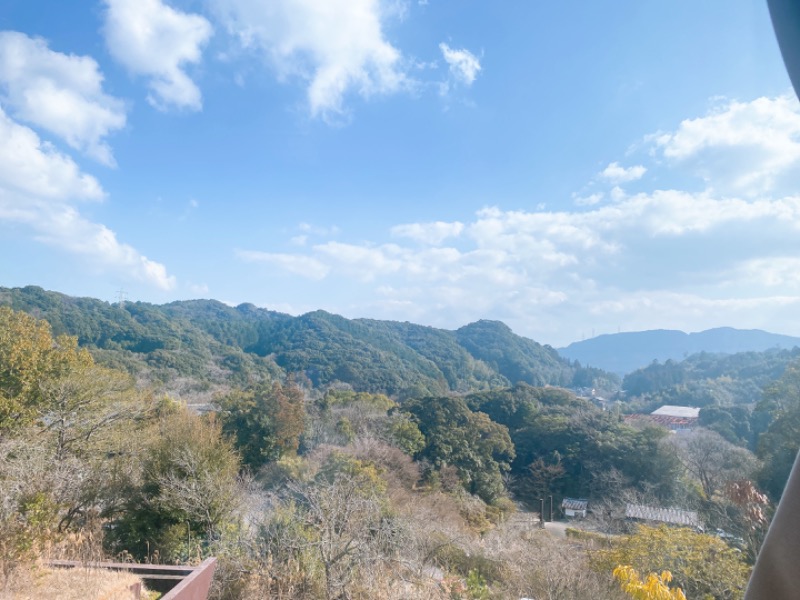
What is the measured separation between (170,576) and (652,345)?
11179 cm

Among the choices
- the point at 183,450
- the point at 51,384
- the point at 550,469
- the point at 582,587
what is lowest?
the point at 550,469

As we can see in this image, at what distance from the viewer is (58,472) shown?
6512 millimetres

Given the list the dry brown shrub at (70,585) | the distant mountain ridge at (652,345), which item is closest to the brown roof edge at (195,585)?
the dry brown shrub at (70,585)

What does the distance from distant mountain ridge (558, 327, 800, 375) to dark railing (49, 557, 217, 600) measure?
55.7m

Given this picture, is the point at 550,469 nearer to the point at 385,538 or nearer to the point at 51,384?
the point at 385,538

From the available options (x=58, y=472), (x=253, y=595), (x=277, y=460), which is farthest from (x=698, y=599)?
(x=277, y=460)

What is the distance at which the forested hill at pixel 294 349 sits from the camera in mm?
29873

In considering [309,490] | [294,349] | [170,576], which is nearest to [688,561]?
[309,490]

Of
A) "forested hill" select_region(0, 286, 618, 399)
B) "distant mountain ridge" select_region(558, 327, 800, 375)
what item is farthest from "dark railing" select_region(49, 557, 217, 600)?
"distant mountain ridge" select_region(558, 327, 800, 375)

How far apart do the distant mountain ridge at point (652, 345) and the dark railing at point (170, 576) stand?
55.7 metres

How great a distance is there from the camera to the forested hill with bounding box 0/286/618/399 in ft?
98.0

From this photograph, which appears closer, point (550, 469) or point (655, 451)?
point (655, 451)

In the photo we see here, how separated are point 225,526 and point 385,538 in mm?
2558

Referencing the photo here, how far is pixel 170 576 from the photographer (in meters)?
4.23
